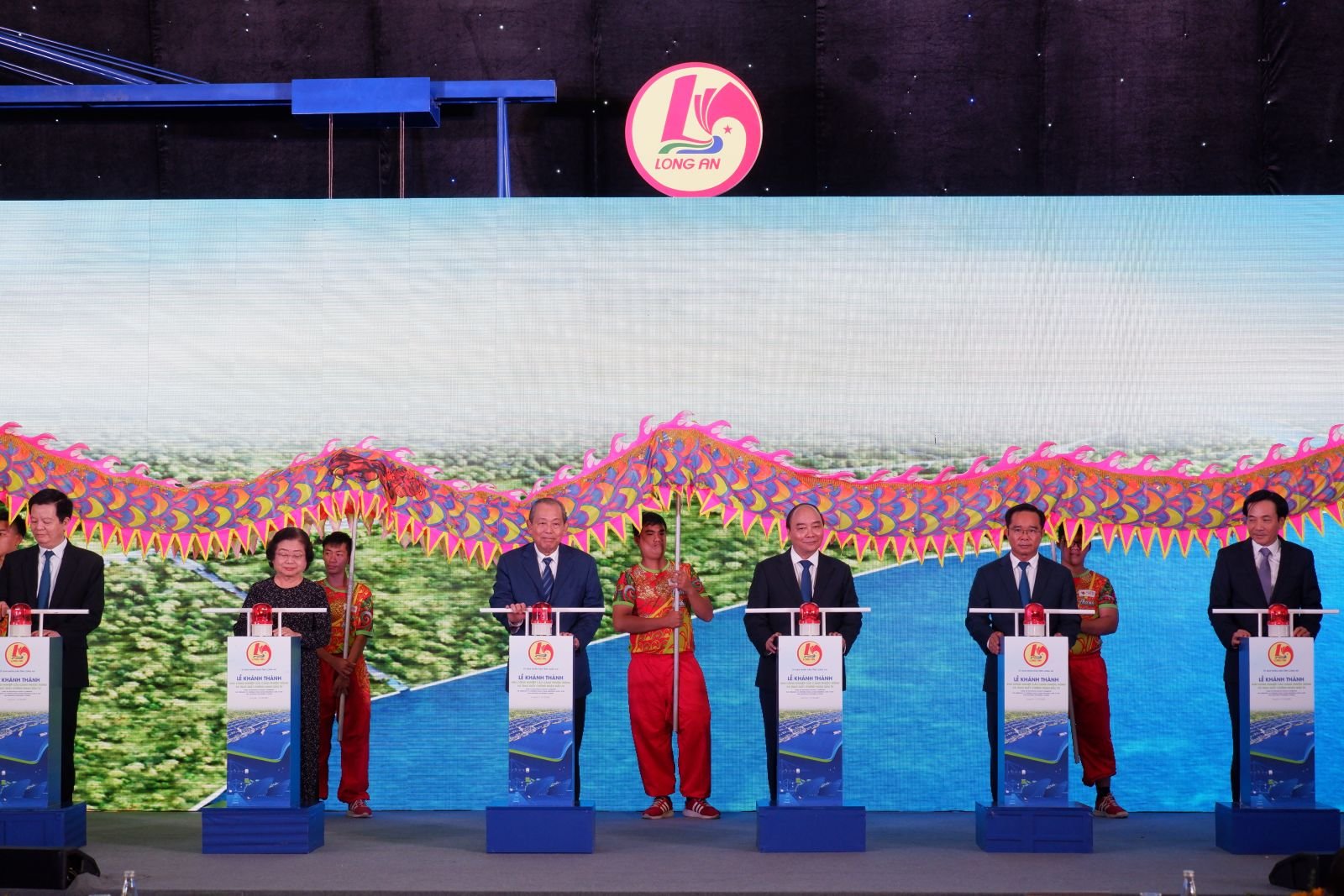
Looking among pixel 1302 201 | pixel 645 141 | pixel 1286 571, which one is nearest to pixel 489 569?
pixel 645 141

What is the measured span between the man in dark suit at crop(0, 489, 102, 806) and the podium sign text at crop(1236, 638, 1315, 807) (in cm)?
463

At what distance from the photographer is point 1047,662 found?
5949mm

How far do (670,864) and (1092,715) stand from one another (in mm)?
2220

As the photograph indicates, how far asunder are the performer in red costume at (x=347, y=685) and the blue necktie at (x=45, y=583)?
1.16 meters

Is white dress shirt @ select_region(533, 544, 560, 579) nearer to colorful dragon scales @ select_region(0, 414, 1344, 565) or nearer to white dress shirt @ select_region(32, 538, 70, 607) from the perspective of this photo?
colorful dragon scales @ select_region(0, 414, 1344, 565)

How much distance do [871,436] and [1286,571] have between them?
1.97m

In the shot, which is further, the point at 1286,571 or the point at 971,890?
the point at 1286,571

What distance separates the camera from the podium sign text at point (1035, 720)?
5.95 meters

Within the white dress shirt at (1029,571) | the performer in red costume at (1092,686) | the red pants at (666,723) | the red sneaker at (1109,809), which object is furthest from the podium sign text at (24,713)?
the red sneaker at (1109,809)

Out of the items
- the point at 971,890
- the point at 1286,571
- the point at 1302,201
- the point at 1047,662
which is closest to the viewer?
the point at 971,890

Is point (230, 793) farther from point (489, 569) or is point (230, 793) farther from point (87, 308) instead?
point (87, 308)

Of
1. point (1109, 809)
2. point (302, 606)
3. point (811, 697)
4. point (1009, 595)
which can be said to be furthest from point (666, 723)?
point (1109, 809)

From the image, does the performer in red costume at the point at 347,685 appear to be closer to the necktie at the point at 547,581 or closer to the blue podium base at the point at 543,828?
the necktie at the point at 547,581

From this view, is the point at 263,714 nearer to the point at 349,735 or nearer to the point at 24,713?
the point at 24,713
